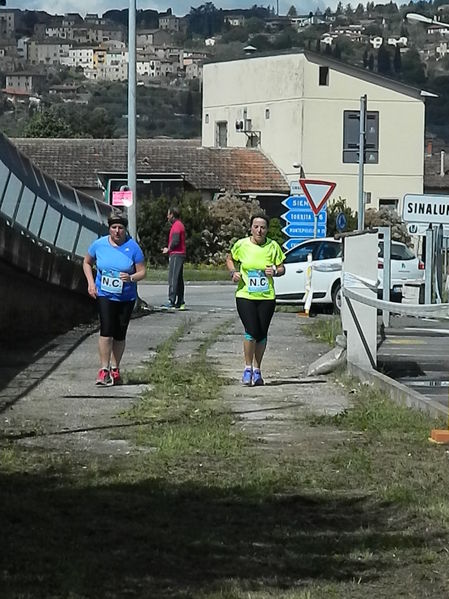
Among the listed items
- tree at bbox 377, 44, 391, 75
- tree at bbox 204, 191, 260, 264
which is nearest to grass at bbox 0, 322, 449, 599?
tree at bbox 204, 191, 260, 264

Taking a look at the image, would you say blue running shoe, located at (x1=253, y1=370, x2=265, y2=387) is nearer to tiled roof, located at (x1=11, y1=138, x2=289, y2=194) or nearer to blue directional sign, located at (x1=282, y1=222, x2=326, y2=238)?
blue directional sign, located at (x1=282, y1=222, x2=326, y2=238)

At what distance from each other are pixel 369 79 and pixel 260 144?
6.33m

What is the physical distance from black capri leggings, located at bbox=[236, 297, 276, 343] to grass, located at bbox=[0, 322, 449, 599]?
2632 millimetres

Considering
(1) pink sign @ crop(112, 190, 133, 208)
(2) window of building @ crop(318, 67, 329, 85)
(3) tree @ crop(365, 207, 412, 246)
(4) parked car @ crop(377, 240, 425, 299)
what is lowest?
(3) tree @ crop(365, 207, 412, 246)

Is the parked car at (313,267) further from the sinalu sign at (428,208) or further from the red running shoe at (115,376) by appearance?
the red running shoe at (115,376)

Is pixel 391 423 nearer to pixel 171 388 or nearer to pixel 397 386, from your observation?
pixel 397 386

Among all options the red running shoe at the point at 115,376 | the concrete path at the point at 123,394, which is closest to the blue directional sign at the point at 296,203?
the concrete path at the point at 123,394

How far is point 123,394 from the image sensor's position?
42.4ft

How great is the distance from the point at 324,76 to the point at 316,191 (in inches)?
1607

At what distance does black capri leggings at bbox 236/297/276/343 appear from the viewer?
1392 centimetres

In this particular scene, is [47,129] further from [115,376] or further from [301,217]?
[115,376]

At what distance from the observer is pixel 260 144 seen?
70.4m

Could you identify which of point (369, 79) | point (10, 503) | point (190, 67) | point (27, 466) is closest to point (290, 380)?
point (27, 466)

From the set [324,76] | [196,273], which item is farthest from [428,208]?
[324,76]
